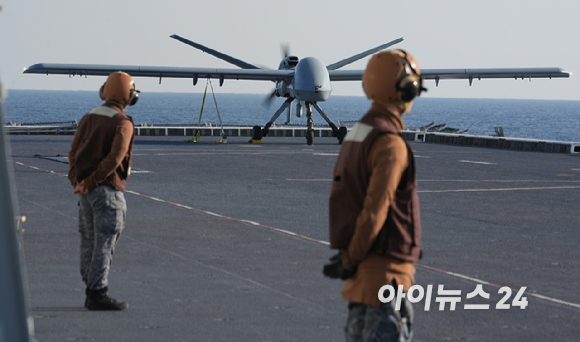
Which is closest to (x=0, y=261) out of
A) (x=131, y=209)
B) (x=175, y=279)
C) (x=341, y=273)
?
(x=341, y=273)

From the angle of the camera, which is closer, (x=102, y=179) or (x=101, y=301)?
(x=102, y=179)

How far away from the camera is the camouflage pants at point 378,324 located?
3.62m

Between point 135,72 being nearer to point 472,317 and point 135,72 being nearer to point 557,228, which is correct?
point 557,228

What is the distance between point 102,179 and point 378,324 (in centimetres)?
354

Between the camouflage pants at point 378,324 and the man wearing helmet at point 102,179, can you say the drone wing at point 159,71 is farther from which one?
the camouflage pants at point 378,324

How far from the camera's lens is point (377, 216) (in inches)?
139

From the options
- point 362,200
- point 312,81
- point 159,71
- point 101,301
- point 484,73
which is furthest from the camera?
point 484,73

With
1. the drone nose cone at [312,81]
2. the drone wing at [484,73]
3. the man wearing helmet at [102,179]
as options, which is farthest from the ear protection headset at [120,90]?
the drone wing at [484,73]

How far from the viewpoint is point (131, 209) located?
13.6 meters

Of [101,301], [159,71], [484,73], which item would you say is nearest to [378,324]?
[101,301]

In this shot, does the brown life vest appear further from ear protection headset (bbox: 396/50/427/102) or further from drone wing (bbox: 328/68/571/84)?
drone wing (bbox: 328/68/571/84)

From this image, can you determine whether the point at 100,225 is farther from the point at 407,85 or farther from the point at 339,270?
the point at 407,85

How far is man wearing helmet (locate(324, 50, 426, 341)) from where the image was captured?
3.56 metres

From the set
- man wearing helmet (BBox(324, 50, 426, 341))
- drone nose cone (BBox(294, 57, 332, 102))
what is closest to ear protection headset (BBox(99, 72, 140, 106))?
man wearing helmet (BBox(324, 50, 426, 341))
